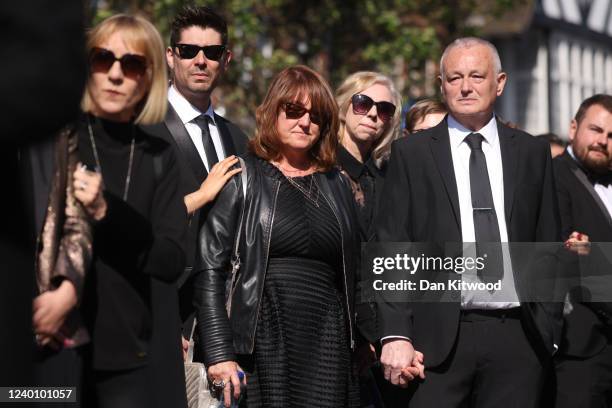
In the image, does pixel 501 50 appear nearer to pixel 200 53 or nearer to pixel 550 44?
pixel 550 44

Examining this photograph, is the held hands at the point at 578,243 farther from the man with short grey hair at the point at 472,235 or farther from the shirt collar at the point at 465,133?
the shirt collar at the point at 465,133

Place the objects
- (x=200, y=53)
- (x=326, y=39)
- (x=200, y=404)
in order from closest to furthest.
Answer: (x=200, y=404) < (x=200, y=53) < (x=326, y=39)

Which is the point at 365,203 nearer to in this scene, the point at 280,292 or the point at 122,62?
the point at 280,292

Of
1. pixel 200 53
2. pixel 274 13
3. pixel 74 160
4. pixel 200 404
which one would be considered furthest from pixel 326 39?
pixel 74 160

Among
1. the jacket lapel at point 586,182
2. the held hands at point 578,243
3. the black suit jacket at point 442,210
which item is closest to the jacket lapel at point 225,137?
the black suit jacket at point 442,210

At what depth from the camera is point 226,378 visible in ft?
17.9

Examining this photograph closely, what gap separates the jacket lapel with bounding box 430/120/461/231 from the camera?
233 inches

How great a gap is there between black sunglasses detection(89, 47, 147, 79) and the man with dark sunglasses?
1845 mm

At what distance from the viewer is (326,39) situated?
23781 millimetres

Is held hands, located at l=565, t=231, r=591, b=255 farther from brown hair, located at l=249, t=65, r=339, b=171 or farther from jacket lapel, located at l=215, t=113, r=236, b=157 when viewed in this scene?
jacket lapel, located at l=215, t=113, r=236, b=157

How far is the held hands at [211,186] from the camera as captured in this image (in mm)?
5754

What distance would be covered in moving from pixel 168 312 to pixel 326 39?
65.4 ft

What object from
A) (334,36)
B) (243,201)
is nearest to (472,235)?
(243,201)

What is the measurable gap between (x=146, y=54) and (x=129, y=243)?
2.11 feet
